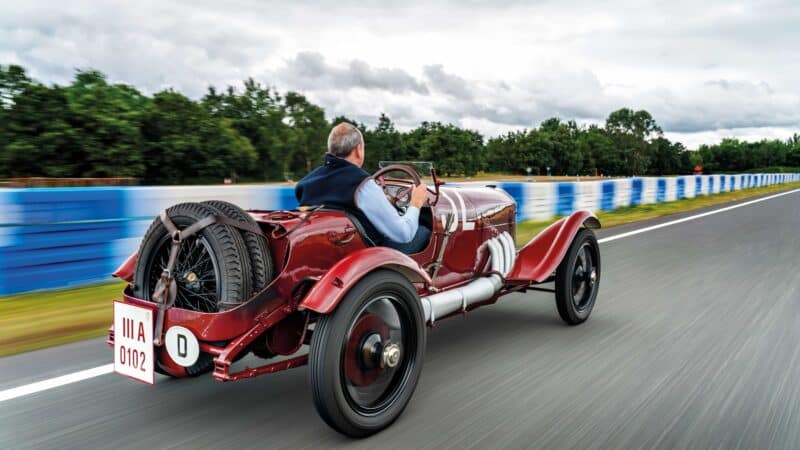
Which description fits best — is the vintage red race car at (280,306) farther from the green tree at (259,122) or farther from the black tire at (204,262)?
the green tree at (259,122)

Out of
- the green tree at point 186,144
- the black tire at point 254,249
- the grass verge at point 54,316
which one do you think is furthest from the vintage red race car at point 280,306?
the green tree at point 186,144

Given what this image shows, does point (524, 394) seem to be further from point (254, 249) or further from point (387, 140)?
point (387, 140)

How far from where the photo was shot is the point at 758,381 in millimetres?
3518

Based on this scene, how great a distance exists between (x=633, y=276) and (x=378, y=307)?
15.2 ft

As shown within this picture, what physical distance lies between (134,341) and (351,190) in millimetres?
1271

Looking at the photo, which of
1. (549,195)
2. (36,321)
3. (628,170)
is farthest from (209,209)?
(628,170)

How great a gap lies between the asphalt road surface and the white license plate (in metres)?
0.29

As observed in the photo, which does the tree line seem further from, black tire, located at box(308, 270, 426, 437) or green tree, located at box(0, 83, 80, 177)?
black tire, located at box(308, 270, 426, 437)

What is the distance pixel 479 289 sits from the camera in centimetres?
424

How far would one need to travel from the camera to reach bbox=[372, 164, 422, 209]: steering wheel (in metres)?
4.02

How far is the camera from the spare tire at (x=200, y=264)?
2766 millimetres

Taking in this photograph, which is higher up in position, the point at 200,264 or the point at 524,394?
the point at 200,264

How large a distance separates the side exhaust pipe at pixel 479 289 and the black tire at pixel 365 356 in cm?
25

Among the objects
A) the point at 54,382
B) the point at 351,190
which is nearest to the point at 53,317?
the point at 54,382
